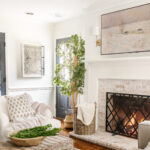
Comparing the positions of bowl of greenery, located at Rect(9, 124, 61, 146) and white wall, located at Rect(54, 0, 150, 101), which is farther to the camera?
white wall, located at Rect(54, 0, 150, 101)

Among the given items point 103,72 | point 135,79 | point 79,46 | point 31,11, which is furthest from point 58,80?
point 135,79

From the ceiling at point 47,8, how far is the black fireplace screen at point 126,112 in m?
1.73

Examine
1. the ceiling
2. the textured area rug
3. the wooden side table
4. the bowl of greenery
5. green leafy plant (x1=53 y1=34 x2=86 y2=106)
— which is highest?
the ceiling

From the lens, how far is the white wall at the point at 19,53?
4.87 metres

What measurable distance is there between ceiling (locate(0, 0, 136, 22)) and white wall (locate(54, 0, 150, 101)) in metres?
Result: 0.21

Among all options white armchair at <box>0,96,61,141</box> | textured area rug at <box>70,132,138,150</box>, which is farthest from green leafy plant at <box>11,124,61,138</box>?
textured area rug at <box>70,132,138,150</box>

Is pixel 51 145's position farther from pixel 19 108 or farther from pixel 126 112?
pixel 126 112

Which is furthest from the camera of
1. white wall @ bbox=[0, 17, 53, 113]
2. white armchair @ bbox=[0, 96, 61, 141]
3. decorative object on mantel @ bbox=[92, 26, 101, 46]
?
white wall @ bbox=[0, 17, 53, 113]

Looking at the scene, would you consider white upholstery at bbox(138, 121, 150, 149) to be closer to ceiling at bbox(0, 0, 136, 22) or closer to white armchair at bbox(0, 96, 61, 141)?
white armchair at bbox(0, 96, 61, 141)

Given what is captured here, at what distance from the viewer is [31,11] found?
443 centimetres

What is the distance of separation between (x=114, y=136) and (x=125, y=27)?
1883mm

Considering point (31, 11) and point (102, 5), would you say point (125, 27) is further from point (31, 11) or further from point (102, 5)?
point (31, 11)

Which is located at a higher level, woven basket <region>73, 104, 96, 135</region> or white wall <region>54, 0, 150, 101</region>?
white wall <region>54, 0, 150, 101</region>

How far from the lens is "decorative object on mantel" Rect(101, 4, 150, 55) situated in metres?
3.35
